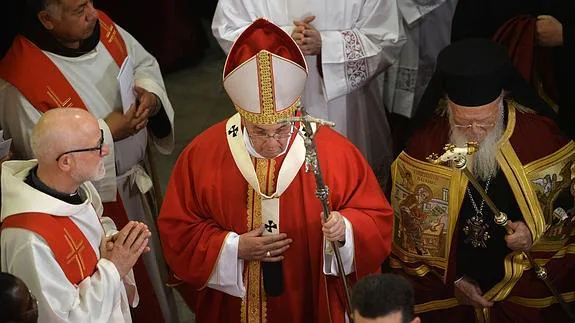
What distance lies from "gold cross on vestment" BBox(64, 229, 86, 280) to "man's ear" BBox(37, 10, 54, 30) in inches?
60.6

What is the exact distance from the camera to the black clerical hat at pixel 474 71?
510 centimetres

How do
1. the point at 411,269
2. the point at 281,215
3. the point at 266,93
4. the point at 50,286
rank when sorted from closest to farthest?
the point at 50,286, the point at 266,93, the point at 281,215, the point at 411,269

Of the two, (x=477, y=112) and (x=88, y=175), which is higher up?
(x=88, y=175)

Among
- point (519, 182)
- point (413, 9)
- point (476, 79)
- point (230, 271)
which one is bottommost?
point (230, 271)

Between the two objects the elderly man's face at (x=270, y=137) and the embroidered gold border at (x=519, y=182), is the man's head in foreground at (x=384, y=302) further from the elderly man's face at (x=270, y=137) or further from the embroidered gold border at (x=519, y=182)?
the embroidered gold border at (x=519, y=182)

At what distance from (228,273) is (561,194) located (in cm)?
172

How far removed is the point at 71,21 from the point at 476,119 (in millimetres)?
2223

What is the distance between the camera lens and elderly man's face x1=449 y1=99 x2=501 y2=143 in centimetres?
519

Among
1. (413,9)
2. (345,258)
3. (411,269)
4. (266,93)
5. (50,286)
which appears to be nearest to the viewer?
(50,286)

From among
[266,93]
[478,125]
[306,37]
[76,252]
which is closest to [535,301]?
[478,125]

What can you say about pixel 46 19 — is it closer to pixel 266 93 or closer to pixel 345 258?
pixel 266 93

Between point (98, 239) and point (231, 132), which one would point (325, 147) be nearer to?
point (231, 132)

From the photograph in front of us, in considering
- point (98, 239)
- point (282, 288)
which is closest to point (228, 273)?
point (282, 288)

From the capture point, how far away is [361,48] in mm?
6340
